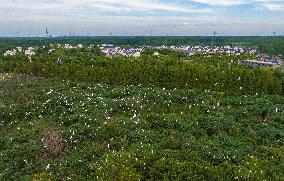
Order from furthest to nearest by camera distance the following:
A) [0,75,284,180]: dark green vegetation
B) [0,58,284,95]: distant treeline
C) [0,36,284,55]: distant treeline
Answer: [0,36,284,55]: distant treeline, [0,58,284,95]: distant treeline, [0,75,284,180]: dark green vegetation

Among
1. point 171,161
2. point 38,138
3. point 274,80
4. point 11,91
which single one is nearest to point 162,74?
point 274,80

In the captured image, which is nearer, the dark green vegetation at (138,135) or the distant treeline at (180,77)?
the dark green vegetation at (138,135)

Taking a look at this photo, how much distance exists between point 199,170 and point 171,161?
115cm

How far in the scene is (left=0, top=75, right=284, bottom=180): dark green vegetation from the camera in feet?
50.4

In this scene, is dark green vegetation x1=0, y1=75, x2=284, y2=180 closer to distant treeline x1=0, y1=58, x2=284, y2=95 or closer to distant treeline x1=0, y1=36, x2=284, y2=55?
distant treeline x1=0, y1=58, x2=284, y2=95

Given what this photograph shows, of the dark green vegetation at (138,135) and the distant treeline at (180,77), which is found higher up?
the distant treeline at (180,77)

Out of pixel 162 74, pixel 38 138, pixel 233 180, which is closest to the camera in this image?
pixel 233 180

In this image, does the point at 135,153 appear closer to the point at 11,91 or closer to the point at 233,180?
the point at 233,180

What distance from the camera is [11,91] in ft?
99.8

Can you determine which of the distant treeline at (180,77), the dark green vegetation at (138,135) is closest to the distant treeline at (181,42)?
the distant treeline at (180,77)

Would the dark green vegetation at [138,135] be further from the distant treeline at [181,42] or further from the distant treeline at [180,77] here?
the distant treeline at [181,42]

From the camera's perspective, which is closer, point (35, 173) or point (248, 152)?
point (35, 173)

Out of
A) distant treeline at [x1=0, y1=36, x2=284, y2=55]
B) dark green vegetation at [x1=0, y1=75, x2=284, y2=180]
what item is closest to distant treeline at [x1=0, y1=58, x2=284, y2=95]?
dark green vegetation at [x1=0, y1=75, x2=284, y2=180]

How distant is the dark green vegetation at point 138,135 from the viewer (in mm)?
15375
